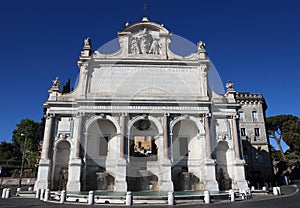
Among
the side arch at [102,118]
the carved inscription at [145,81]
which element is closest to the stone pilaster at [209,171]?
the carved inscription at [145,81]

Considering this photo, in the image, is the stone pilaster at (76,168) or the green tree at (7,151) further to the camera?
the green tree at (7,151)

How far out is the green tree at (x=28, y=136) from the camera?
4391 centimetres

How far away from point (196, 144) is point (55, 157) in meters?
14.8

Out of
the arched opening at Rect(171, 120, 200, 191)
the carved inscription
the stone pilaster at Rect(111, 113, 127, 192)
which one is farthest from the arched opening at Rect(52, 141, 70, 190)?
the arched opening at Rect(171, 120, 200, 191)

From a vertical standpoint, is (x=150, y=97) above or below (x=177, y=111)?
above

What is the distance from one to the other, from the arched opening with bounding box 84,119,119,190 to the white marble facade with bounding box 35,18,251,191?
0.09 m

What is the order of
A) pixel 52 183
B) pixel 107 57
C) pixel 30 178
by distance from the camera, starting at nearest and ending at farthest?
pixel 52 183 < pixel 107 57 < pixel 30 178

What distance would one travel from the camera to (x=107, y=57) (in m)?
26.0

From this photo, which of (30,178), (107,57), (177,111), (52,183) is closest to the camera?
(52,183)

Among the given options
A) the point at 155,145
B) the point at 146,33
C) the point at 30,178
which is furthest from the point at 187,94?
the point at 30,178

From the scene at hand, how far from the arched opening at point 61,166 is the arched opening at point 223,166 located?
15200 millimetres

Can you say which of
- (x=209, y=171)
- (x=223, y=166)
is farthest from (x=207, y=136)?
(x=223, y=166)

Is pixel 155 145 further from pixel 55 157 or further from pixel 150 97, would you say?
pixel 55 157

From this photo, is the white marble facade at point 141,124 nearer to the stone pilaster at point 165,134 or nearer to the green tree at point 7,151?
the stone pilaster at point 165,134
